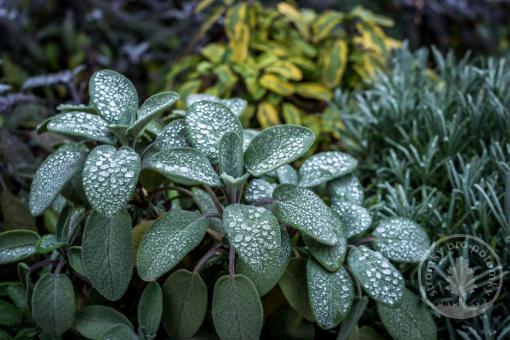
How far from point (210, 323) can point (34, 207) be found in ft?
1.42

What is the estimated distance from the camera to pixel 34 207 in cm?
97

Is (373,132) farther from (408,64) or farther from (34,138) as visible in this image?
(34,138)

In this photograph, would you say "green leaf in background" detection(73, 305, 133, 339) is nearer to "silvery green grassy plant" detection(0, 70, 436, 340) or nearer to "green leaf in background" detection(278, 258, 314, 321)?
"silvery green grassy plant" detection(0, 70, 436, 340)

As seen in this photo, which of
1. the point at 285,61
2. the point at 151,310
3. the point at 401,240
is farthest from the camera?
the point at 285,61

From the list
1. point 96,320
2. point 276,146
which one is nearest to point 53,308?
point 96,320

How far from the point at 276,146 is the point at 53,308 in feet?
1.76

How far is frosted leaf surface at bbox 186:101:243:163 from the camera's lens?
1.06 metres

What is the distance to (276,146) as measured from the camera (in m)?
1.05

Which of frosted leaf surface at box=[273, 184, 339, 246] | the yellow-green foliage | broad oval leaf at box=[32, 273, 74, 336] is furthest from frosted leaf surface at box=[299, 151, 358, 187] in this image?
the yellow-green foliage

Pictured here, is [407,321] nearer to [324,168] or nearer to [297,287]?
[297,287]

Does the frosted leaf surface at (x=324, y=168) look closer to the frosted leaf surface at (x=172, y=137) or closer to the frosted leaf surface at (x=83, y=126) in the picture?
the frosted leaf surface at (x=172, y=137)

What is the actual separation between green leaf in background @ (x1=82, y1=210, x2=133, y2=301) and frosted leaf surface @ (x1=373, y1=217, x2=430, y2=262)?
511 millimetres

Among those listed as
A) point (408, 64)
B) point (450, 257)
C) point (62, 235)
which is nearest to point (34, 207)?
point (62, 235)

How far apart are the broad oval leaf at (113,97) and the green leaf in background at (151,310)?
333 mm
